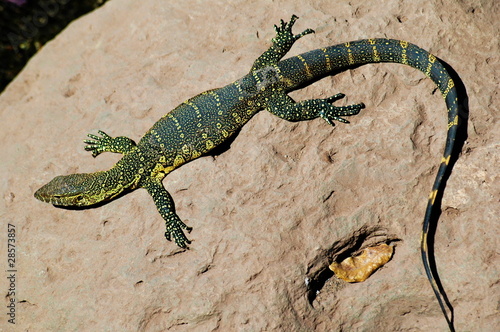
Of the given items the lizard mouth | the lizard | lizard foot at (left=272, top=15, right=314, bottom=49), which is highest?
lizard foot at (left=272, top=15, right=314, bottom=49)

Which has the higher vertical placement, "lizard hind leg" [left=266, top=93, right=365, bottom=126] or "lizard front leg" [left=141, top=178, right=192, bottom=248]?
"lizard hind leg" [left=266, top=93, right=365, bottom=126]

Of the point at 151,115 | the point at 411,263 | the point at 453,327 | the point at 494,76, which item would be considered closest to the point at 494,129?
the point at 494,76

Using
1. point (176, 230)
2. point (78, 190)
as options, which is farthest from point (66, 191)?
point (176, 230)

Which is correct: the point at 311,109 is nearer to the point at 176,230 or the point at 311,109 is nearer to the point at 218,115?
the point at 218,115

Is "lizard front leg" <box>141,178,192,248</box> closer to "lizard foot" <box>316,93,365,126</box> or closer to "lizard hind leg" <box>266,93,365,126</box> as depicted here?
"lizard hind leg" <box>266,93,365,126</box>

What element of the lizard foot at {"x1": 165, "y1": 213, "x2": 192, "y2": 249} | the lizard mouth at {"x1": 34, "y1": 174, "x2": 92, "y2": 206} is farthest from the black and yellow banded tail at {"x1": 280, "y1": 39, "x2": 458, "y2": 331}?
the lizard mouth at {"x1": 34, "y1": 174, "x2": 92, "y2": 206}

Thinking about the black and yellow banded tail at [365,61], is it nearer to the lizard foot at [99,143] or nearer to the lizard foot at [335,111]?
the lizard foot at [335,111]

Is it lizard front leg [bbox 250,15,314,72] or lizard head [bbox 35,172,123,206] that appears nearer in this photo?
lizard head [bbox 35,172,123,206]

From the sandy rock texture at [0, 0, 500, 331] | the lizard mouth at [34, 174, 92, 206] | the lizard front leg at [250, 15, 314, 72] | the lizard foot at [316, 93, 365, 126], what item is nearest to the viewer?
the sandy rock texture at [0, 0, 500, 331]
